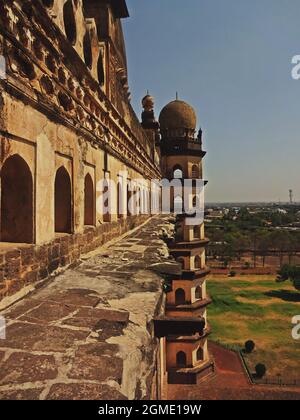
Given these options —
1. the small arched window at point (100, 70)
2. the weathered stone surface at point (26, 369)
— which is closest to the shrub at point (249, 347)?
the small arched window at point (100, 70)

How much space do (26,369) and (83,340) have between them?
0.39m

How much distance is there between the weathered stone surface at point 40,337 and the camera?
1.90 m

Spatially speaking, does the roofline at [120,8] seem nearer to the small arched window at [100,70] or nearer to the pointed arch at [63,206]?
the small arched window at [100,70]

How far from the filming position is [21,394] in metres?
1.46

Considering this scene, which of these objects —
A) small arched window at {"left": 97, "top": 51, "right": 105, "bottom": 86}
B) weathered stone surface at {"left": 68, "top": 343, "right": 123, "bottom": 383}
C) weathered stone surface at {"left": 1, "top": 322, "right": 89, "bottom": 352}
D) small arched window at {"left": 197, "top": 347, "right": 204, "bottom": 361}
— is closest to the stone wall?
weathered stone surface at {"left": 1, "top": 322, "right": 89, "bottom": 352}

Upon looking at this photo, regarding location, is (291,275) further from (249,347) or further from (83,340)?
(83,340)

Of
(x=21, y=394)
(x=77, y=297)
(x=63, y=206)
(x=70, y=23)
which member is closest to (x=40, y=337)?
(x=21, y=394)

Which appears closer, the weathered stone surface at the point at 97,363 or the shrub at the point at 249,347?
the weathered stone surface at the point at 97,363

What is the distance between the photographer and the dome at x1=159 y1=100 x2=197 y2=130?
19359 millimetres

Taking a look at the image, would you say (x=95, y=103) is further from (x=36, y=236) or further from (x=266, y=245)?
(x=266, y=245)

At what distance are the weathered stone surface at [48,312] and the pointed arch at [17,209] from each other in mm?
788

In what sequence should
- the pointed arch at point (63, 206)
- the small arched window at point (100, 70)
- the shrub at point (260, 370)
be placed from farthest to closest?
the shrub at point (260, 370) → the small arched window at point (100, 70) → the pointed arch at point (63, 206)
